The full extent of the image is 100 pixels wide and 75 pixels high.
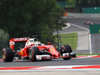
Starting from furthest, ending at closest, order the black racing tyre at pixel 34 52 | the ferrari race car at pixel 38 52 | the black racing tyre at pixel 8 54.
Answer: the black racing tyre at pixel 8 54, the ferrari race car at pixel 38 52, the black racing tyre at pixel 34 52

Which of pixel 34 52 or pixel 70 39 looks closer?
pixel 34 52

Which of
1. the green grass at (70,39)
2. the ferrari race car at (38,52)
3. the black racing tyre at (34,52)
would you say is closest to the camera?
the black racing tyre at (34,52)

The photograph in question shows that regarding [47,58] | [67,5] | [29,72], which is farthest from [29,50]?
[67,5]

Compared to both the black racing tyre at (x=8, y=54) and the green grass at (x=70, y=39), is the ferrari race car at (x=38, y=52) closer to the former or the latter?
the black racing tyre at (x=8, y=54)

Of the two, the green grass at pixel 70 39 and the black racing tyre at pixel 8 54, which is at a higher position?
the green grass at pixel 70 39

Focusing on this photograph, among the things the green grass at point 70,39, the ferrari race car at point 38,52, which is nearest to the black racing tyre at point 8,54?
the ferrari race car at point 38,52

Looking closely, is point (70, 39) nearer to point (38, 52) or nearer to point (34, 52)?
point (38, 52)

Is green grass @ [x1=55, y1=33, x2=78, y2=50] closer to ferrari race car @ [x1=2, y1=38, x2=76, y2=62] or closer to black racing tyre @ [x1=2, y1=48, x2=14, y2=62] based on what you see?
ferrari race car @ [x1=2, y1=38, x2=76, y2=62]

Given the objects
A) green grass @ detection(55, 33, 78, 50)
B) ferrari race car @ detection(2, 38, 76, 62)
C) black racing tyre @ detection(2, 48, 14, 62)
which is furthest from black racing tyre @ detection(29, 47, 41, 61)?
green grass @ detection(55, 33, 78, 50)

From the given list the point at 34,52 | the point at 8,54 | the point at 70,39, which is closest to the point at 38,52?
the point at 34,52

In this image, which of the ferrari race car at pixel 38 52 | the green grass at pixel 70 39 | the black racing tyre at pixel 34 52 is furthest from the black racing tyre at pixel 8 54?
the green grass at pixel 70 39

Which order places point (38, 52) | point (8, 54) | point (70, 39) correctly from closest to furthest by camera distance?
point (38, 52), point (8, 54), point (70, 39)

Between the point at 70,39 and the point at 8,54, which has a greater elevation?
the point at 70,39

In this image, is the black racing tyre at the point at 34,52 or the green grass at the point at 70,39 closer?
the black racing tyre at the point at 34,52
